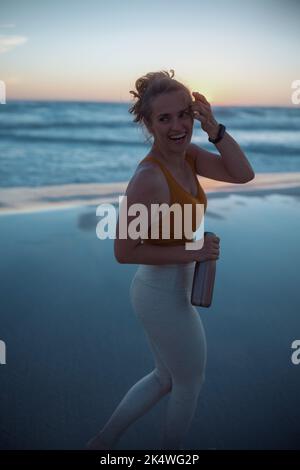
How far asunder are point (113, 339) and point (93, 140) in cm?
1080

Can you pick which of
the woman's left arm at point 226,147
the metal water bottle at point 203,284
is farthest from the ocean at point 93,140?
the metal water bottle at point 203,284

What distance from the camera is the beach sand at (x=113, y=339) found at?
238 cm

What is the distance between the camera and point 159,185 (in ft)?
5.80

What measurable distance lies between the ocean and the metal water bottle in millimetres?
2921

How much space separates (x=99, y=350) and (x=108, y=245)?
66.1 inches

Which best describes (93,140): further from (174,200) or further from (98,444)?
(174,200)

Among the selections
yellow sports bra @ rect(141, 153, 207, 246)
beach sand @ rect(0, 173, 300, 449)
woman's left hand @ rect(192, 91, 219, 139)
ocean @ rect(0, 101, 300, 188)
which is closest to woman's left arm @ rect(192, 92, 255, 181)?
woman's left hand @ rect(192, 91, 219, 139)

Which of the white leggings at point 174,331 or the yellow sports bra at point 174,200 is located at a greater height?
the yellow sports bra at point 174,200

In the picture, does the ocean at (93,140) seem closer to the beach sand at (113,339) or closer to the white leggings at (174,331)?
the beach sand at (113,339)

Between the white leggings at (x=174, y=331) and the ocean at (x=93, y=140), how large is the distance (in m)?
2.92

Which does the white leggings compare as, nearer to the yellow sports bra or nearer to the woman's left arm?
the yellow sports bra

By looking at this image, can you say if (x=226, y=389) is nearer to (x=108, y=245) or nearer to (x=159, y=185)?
(x=159, y=185)

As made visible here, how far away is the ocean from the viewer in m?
8.32

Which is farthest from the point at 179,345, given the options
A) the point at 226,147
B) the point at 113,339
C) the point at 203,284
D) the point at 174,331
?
the point at 113,339
